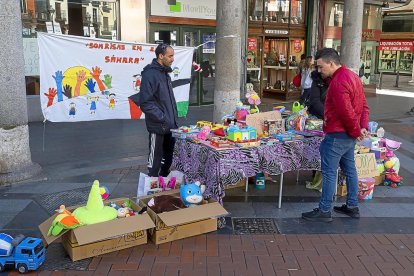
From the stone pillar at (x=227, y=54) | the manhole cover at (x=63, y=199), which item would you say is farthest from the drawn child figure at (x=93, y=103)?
the stone pillar at (x=227, y=54)

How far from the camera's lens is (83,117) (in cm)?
640

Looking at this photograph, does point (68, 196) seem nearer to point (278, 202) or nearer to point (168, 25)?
point (278, 202)

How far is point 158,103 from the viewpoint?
4934mm

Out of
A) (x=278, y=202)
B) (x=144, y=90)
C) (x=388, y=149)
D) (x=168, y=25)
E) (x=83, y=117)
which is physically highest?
(x=168, y=25)

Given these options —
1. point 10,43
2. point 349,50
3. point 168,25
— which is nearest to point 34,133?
point 10,43

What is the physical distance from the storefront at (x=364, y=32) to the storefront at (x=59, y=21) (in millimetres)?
8454

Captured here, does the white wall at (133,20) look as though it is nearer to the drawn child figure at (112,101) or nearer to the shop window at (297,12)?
the drawn child figure at (112,101)

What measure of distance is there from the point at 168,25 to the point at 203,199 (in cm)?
787

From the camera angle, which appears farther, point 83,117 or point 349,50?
point 349,50

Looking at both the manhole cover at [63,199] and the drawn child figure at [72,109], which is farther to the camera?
the drawn child figure at [72,109]

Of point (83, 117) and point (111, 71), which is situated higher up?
point (111, 71)

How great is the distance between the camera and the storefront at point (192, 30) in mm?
11125

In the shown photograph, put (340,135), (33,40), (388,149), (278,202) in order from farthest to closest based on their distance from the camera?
1. (33,40)
2. (388,149)
3. (278,202)
4. (340,135)

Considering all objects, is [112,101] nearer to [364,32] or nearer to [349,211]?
[349,211]
